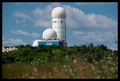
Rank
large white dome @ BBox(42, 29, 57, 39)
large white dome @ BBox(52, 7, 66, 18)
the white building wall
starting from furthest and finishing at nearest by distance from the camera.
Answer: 1. the white building wall
2. large white dome @ BBox(52, 7, 66, 18)
3. large white dome @ BBox(42, 29, 57, 39)

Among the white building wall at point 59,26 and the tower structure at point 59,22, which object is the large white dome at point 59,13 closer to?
the tower structure at point 59,22

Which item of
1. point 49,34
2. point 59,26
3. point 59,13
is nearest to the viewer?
point 49,34

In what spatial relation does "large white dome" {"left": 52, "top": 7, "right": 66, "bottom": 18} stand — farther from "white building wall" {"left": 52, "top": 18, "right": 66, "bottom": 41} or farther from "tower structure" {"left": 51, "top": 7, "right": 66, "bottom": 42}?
"white building wall" {"left": 52, "top": 18, "right": 66, "bottom": 41}

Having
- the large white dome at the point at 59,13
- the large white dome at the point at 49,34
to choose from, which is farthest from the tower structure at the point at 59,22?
the large white dome at the point at 49,34

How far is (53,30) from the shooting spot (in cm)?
4009

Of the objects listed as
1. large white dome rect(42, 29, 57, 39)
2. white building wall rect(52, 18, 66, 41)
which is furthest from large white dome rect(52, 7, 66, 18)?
large white dome rect(42, 29, 57, 39)

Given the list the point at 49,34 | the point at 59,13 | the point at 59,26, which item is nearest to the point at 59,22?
the point at 59,26

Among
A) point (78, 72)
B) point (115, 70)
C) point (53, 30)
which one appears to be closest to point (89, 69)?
point (78, 72)

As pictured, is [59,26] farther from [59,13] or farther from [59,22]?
[59,13]

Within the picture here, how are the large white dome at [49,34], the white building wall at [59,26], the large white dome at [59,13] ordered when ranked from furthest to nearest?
the white building wall at [59,26] < the large white dome at [59,13] < the large white dome at [49,34]

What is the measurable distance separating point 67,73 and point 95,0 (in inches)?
120

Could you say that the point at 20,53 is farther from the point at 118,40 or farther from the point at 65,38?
the point at 65,38

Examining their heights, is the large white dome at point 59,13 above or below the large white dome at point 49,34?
above

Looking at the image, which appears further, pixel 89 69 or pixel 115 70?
pixel 89 69
